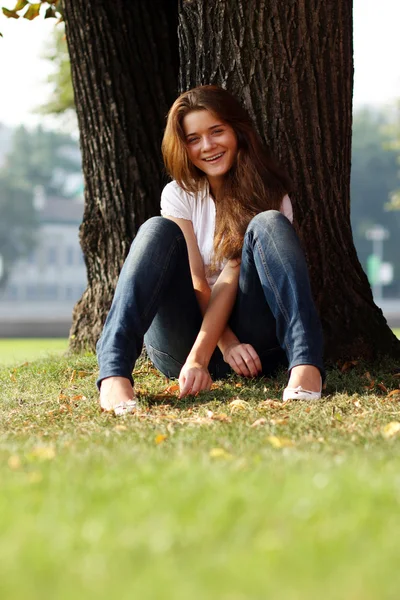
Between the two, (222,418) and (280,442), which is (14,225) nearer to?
(222,418)

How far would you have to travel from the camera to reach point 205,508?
1812 millimetres

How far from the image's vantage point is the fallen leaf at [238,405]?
11.7 ft

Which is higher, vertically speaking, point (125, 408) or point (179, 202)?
point (179, 202)

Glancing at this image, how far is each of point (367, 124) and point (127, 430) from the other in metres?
79.4

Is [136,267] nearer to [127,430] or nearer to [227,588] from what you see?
[127,430]

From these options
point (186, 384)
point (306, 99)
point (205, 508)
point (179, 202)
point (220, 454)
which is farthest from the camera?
point (306, 99)

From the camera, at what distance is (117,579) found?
1.45m

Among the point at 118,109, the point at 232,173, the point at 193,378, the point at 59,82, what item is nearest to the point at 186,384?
the point at 193,378

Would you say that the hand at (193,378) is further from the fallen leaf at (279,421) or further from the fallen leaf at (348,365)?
the fallen leaf at (348,365)

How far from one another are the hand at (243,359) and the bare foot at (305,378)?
0.22m

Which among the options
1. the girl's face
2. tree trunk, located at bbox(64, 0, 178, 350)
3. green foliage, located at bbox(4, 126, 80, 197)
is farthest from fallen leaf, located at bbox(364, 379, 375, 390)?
green foliage, located at bbox(4, 126, 80, 197)

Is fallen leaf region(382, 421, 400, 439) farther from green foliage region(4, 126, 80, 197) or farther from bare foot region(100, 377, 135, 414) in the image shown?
green foliage region(4, 126, 80, 197)

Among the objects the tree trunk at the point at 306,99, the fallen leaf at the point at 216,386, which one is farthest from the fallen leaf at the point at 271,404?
the tree trunk at the point at 306,99

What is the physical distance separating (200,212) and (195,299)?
456 mm
